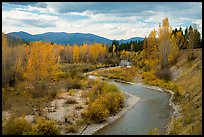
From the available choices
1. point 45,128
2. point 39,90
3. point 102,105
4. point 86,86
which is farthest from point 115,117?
point 86,86

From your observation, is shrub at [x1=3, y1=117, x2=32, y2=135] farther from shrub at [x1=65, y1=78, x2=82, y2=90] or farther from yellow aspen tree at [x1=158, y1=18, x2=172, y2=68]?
yellow aspen tree at [x1=158, y1=18, x2=172, y2=68]

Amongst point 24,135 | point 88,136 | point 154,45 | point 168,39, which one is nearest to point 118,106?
point 88,136

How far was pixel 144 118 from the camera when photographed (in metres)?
24.2

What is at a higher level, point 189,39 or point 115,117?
point 189,39

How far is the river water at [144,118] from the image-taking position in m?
20.7

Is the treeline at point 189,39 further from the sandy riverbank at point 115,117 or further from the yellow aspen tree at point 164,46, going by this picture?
the sandy riverbank at point 115,117

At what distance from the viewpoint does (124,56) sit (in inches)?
4097

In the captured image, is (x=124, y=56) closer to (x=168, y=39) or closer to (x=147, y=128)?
(x=168, y=39)

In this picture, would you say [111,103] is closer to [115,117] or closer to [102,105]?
[115,117]

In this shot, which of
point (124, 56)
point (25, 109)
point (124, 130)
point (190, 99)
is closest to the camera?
point (124, 130)

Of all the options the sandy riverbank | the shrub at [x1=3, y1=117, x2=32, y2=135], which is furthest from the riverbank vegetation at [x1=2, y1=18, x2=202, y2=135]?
the sandy riverbank

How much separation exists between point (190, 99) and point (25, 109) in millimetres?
15489

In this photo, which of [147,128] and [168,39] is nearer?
→ [147,128]

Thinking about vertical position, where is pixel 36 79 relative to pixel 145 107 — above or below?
above
